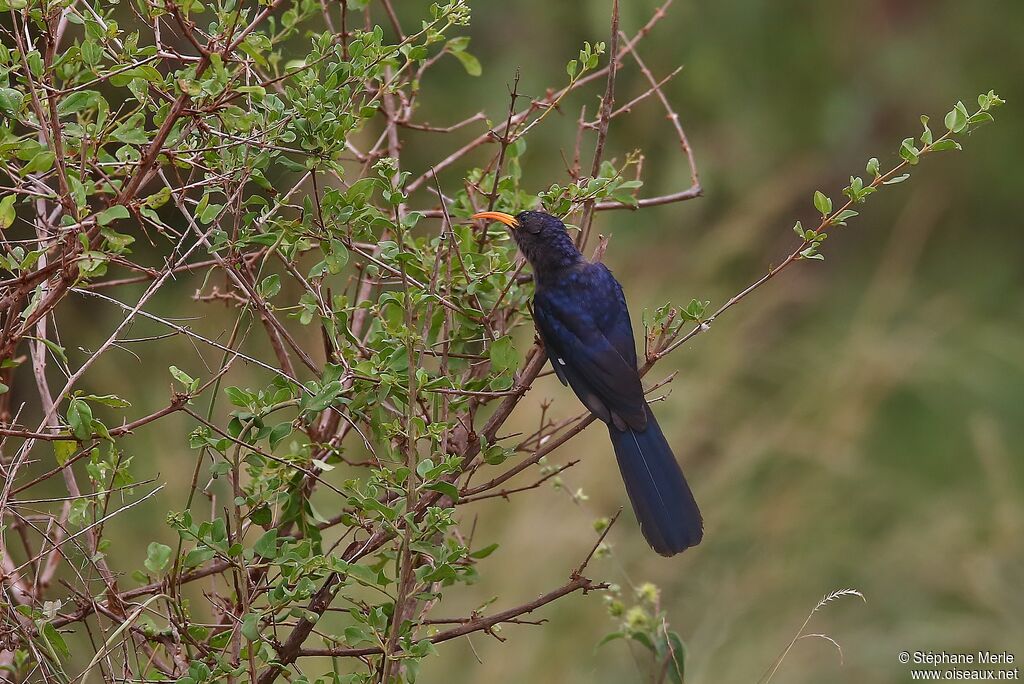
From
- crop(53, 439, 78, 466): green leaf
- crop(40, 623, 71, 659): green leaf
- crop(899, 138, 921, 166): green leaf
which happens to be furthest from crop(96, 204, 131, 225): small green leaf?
crop(899, 138, 921, 166): green leaf

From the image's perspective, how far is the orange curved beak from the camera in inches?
89.9

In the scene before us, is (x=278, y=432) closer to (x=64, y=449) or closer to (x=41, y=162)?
(x=64, y=449)

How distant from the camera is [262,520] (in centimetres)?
199

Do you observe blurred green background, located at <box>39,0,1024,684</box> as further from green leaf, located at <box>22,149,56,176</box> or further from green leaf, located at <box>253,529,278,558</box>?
green leaf, located at <box>22,149,56,176</box>

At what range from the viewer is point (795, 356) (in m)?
7.13

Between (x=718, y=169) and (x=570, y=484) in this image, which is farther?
(x=718, y=169)

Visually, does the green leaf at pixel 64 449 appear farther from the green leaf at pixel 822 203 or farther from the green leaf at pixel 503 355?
the green leaf at pixel 822 203

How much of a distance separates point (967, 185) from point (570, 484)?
537cm

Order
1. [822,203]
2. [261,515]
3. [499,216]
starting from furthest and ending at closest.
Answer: [499,216], [822,203], [261,515]

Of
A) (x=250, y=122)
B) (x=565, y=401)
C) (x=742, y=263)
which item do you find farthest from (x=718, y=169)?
(x=250, y=122)

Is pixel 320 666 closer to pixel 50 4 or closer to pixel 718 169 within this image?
pixel 50 4

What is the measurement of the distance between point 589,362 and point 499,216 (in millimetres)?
883

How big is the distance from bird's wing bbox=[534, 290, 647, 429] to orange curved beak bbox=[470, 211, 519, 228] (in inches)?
20.7

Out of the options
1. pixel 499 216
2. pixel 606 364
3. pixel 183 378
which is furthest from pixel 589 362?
pixel 183 378
